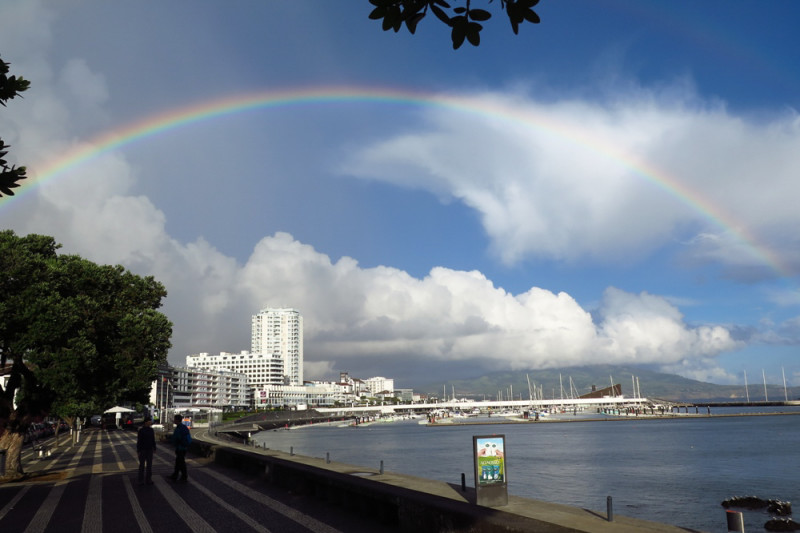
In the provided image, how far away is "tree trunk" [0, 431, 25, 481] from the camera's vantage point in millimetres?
23438

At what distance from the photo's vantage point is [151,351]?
26922mm

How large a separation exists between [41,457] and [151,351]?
658 inches

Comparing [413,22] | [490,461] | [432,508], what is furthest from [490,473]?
[413,22]

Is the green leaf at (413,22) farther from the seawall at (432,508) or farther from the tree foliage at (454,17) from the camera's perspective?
the seawall at (432,508)

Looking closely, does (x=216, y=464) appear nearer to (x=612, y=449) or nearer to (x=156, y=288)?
(x=156, y=288)

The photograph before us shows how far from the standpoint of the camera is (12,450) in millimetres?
23578

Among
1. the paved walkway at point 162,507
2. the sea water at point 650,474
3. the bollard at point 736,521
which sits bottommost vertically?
the sea water at point 650,474

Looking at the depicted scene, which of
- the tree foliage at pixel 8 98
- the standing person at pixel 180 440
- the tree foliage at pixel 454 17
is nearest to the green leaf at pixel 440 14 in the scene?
the tree foliage at pixel 454 17

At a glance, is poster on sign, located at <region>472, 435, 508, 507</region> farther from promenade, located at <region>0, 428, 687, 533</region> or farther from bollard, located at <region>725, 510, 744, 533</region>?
bollard, located at <region>725, 510, 744, 533</region>

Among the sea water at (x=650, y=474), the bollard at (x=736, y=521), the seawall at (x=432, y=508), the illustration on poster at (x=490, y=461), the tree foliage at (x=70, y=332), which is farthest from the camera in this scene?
the sea water at (x=650, y=474)

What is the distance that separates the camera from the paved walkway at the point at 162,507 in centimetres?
1309

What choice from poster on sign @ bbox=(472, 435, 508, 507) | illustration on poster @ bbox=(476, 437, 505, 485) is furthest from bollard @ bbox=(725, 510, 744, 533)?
illustration on poster @ bbox=(476, 437, 505, 485)

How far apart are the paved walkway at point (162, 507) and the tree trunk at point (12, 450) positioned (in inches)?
31.7

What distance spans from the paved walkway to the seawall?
45 cm
